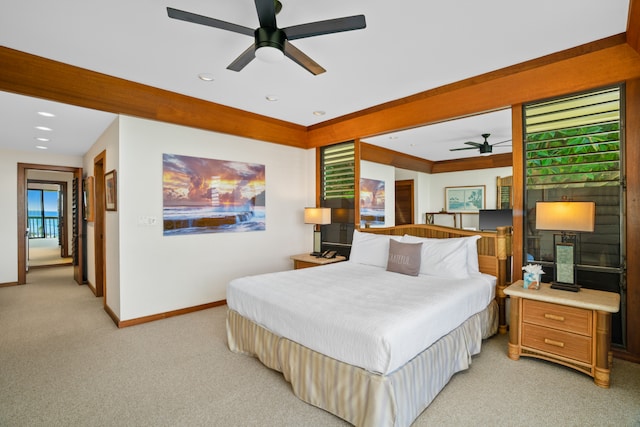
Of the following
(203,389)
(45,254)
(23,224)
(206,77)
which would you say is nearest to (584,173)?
(203,389)

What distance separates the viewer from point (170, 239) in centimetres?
397

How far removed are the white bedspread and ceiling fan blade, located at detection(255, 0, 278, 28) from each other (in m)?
1.97

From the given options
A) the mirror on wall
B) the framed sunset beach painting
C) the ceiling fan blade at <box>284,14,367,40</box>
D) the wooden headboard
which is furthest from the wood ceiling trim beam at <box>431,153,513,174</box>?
the ceiling fan blade at <box>284,14,367,40</box>

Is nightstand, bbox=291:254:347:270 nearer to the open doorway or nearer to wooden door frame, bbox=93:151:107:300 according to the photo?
wooden door frame, bbox=93:151:107:300

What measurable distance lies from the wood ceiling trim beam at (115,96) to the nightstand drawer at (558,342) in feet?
13.3

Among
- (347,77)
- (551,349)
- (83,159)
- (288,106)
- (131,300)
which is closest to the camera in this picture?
(551,349)

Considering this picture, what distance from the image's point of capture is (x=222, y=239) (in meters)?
4.45

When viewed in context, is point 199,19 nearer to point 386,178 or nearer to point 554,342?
point 554,342

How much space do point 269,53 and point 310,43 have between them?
28.2 inches

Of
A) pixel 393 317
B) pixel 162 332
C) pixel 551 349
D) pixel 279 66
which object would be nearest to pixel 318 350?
pixel 393 317

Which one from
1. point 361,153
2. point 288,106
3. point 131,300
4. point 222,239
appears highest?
point 288,106

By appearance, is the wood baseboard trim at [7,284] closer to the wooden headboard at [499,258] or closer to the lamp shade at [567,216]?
the wooden headboard at [499,258]

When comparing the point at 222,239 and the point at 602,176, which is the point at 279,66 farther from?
the point at 602,176

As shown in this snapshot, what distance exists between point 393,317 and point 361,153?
3273 millimetres
